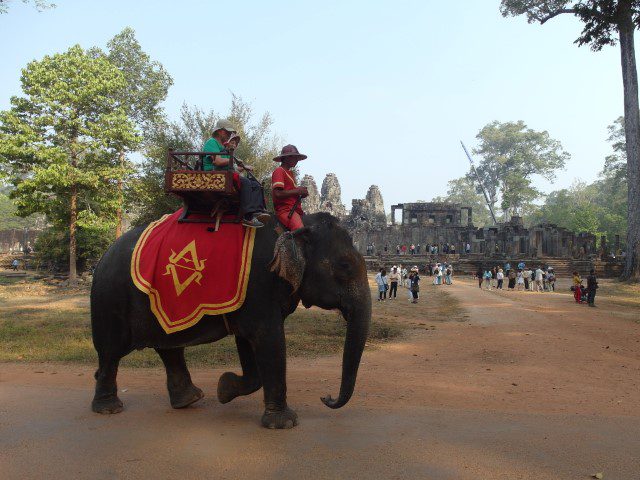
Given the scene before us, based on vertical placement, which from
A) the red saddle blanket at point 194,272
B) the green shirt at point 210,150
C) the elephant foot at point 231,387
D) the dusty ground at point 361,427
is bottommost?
the dusty ground at point 361,427

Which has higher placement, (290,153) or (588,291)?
(290,153)

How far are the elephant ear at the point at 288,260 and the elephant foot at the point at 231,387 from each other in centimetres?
135

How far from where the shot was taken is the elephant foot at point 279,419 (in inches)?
199

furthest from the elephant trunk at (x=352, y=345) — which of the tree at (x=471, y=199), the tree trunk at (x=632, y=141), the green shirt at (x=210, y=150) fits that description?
the tree at (x=471, y=199)

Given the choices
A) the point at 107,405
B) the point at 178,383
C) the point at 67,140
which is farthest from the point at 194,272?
the point at 67,140

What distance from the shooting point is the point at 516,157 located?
294 ft

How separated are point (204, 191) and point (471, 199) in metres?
118

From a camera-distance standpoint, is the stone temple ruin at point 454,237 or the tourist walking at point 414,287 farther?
the stone temple ruin at point 454,237

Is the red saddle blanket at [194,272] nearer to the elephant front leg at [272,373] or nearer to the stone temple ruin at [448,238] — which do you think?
the elephant front leg at [272,373]

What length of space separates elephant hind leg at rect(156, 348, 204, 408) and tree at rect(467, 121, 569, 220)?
85.0m

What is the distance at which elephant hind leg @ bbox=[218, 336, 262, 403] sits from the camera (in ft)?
18.9

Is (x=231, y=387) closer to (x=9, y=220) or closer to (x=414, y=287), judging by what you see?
(x=414, y=287)

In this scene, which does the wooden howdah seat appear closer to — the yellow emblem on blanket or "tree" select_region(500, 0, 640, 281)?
the yellow emblem on blanket

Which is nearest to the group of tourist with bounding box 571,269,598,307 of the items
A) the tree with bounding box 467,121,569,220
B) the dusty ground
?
the dusty ground
